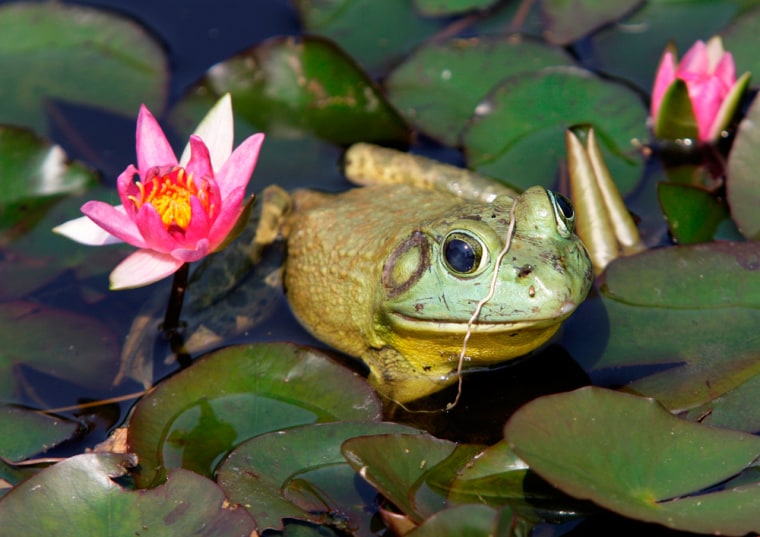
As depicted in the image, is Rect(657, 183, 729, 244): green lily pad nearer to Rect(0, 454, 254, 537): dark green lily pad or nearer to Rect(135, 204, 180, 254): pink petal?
Rect(135, 204, 180, 254): pink petal

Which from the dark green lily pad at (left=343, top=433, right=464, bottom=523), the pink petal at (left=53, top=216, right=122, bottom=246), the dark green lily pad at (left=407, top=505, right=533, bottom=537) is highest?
the pink petal at (left=53, top=216, right=122, bottom=246)

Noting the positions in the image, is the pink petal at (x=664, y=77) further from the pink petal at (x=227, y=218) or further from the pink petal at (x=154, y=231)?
the pink petal at (x=154, y=231)

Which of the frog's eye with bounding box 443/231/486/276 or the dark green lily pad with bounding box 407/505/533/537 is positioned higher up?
the frog's eye with bounding box 443/231/486/276

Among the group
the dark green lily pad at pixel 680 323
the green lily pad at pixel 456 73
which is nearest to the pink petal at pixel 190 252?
the dark green lily pad at pixel 680 323

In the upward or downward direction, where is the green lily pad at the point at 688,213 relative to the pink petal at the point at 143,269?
downward

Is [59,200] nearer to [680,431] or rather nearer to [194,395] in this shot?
[194,395]

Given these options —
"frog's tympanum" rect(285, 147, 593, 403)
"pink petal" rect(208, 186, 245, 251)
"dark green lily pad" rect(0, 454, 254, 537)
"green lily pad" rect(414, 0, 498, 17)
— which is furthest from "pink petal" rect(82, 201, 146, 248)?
"green lily pad" rect(414, 0, 498, 17)
